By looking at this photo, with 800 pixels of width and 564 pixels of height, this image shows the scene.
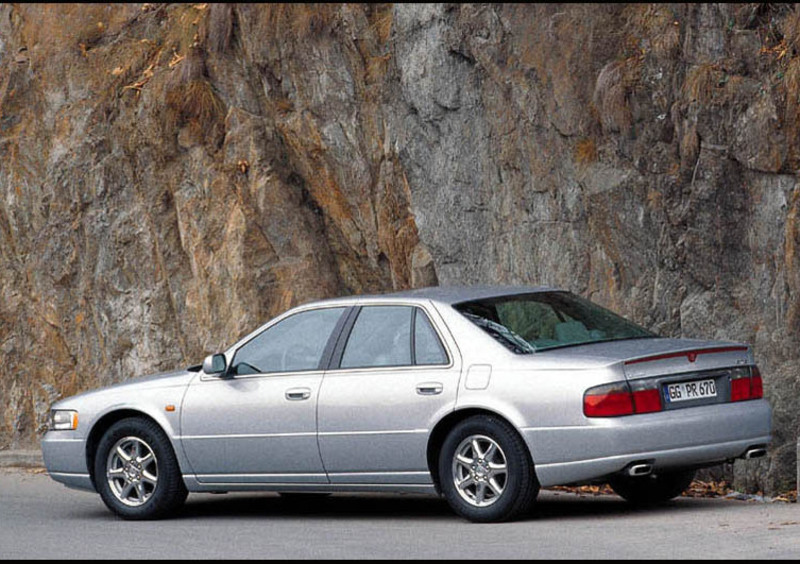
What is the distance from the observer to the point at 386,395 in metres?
9.63

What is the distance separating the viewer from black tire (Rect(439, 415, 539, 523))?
357 inches

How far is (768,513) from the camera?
929 cm

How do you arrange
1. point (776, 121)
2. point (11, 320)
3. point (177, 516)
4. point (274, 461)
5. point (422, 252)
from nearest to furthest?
point (274, 461), point (177, 516), point (776, 121), point (422, 252), point (11, 320)

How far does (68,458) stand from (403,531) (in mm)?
3137

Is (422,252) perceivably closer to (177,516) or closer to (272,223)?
(272,223)

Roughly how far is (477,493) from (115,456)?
3027 mm

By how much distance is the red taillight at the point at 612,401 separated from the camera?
8812mm

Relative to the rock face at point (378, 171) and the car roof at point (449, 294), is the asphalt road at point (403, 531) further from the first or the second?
the rock face at point (378, 171)

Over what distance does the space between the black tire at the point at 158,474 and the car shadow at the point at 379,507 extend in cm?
24

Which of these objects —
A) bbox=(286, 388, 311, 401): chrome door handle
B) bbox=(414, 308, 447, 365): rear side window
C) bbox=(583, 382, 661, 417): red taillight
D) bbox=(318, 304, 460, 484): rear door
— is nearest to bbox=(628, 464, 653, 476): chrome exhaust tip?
bbox=(583, 382, 661, 417): red taillight

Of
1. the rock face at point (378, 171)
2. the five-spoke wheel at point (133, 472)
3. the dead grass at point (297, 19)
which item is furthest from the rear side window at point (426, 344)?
the dead grass at point (297, 19)

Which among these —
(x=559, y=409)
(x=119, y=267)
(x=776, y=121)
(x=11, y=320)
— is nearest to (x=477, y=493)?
(x=559, y=409)

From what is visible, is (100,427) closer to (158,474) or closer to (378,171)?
(158,474)

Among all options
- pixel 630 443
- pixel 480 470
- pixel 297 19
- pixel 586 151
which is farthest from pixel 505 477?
pixel 297 19
